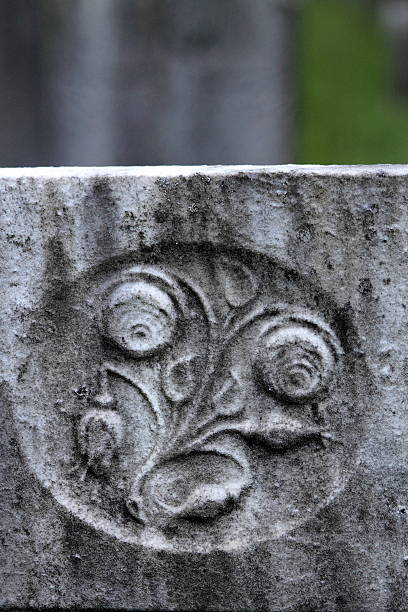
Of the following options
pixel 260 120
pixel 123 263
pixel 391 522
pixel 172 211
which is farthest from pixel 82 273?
pixel 260 120

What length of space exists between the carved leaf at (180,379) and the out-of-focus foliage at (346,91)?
3241mm

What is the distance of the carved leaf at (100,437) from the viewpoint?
4.57ft

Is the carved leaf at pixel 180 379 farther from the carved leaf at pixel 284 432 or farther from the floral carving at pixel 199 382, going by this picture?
the carved leaf at pixel 284 432

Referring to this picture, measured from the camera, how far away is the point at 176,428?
54.9 inches

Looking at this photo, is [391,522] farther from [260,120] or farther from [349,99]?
[349,99]

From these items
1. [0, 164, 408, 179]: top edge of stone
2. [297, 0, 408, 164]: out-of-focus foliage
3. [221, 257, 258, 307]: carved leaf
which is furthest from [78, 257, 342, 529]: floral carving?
[297, 0, 408, 164]: out-of-focus foliage

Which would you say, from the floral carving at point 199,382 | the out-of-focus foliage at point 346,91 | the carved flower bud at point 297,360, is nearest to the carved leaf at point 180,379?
the floral carving at point 199,382

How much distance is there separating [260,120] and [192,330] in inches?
115

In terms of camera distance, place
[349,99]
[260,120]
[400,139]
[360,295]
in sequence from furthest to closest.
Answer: [349,99]
[400,139]
[260,120]
[360,295]

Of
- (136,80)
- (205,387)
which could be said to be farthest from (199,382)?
(136,80)

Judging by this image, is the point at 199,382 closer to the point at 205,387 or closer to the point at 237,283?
the point at 205,387

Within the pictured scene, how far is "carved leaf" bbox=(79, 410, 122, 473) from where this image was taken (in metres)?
1.39

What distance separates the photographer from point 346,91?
5391 mm

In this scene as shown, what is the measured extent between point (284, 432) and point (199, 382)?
0.16 m
